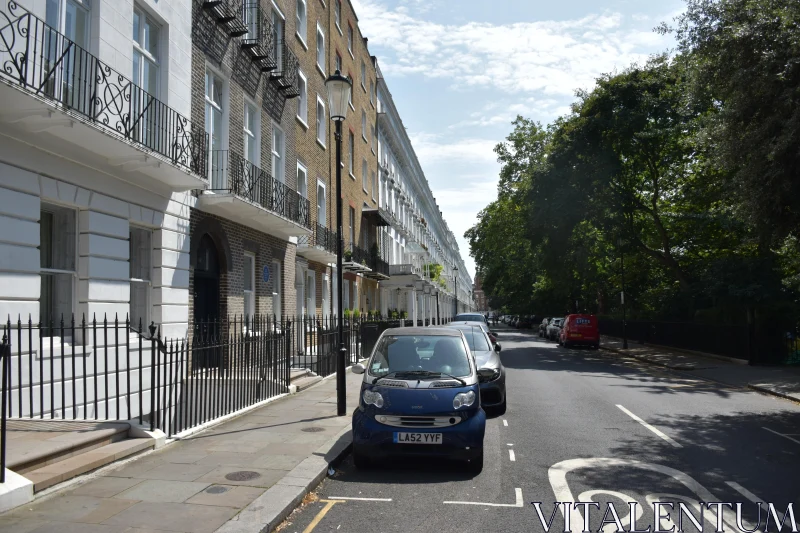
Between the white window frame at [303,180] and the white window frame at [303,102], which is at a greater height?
the white window frame at [303,102]

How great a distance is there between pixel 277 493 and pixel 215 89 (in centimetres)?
1167

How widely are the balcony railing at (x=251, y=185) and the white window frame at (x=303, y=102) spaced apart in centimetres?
388

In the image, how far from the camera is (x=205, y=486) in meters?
6.03

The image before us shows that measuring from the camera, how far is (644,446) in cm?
852

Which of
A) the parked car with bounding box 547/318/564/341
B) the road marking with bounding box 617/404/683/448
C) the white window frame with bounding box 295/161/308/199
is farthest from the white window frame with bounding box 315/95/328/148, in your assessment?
the parked car with bounding box 547/318/564/341

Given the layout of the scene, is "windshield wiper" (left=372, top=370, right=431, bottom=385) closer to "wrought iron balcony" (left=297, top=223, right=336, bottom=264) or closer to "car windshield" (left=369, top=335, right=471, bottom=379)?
"car windshield" (left=369, top=335, right=471, bottom=379)

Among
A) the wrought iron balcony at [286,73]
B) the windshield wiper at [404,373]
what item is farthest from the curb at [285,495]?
the wrought iron balcony at [286,73]

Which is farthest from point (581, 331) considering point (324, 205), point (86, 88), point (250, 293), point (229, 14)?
point (86, 88)

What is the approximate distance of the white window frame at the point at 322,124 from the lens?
23.8 metres

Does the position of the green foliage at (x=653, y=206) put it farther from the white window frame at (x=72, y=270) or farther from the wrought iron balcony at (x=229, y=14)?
the white window frame at (x=72, y=270)

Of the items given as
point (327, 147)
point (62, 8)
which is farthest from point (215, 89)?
point (327, 147)

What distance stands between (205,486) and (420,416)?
2.41m

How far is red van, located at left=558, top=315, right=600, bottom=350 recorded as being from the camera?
3322cm

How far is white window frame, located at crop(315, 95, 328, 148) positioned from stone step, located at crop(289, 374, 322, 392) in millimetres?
11121
